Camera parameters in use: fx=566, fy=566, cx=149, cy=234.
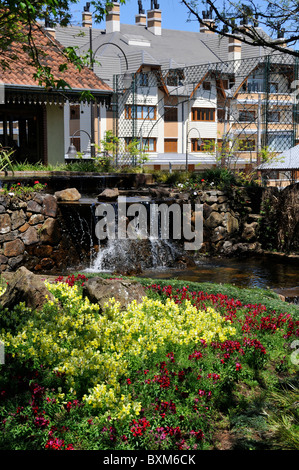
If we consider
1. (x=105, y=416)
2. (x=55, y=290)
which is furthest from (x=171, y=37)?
(x=105, y=416)

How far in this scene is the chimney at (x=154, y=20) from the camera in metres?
46.1

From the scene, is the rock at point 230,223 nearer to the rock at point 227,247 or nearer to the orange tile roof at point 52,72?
the rock at point 227,247

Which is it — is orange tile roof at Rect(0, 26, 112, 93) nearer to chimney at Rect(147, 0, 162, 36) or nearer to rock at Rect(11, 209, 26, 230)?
rock at Rect(11, 209, 26, 230)

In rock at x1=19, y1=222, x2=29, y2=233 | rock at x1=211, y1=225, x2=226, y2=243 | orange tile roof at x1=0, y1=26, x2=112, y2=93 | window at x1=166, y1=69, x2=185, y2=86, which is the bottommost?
rock at x1=211, y1=225, x2=226, y2=243

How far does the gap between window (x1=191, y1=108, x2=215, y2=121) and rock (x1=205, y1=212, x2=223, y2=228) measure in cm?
2936

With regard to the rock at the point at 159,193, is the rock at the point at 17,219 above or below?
below

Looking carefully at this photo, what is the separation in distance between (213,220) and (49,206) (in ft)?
16.9

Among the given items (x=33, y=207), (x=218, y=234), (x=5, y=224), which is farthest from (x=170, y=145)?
(x=5, y=224)

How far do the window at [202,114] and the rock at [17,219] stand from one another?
33198 millimetres

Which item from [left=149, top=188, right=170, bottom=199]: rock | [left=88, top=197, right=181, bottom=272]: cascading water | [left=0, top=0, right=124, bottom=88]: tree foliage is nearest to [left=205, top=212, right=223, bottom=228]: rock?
[left=149, top=188, right=170, bottom=199]: rock

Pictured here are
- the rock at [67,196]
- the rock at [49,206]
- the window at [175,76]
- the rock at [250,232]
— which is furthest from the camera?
the window at [175,76]

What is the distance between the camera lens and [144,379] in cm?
538

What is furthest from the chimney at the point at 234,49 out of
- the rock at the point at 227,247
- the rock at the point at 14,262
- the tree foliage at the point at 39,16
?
the tree foliage at the point at 39,16

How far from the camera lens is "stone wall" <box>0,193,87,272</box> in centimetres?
1288
